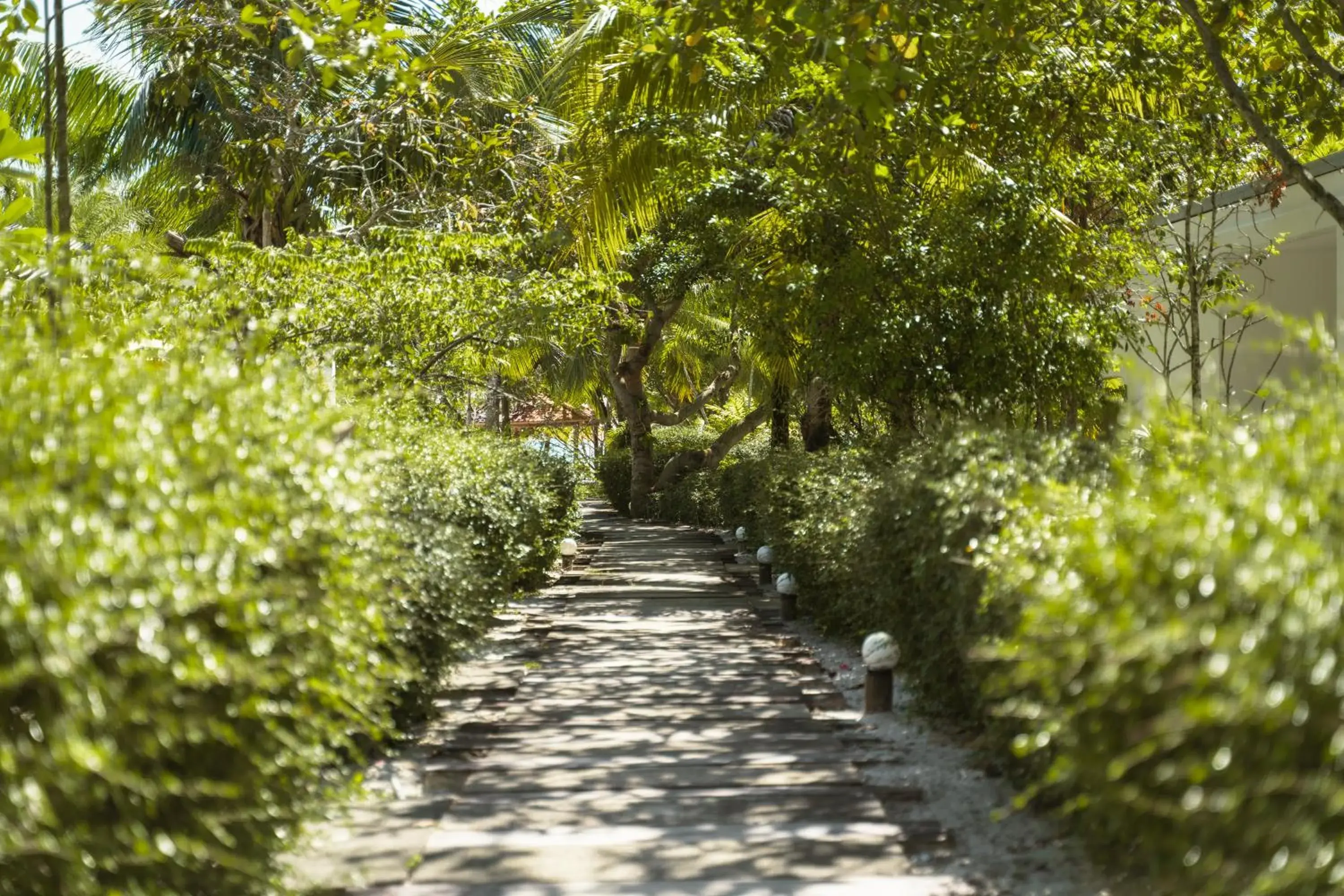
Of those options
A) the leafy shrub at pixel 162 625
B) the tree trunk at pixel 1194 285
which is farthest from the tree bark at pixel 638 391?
the leafy shrub at pixel 162 625

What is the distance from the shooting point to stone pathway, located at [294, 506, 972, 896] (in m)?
4.30

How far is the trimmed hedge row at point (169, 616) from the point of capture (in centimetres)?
264

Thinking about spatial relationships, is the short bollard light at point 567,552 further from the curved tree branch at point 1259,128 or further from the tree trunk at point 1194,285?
the curved tree branch at point 1259,128

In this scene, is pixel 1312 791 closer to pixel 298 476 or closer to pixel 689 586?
pixel 298 476

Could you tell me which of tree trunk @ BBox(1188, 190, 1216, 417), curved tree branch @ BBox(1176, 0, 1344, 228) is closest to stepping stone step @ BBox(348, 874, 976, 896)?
curved tree branch @ BBox(1176, 0, 1344, 228)

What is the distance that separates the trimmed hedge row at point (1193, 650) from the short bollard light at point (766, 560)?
8213mm

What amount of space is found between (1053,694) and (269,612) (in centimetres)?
192

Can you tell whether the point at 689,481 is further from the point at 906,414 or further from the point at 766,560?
the point at 906,414

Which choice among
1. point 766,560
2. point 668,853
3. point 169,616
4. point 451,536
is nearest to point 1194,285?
point 766,560

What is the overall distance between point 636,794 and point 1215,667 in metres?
3.28

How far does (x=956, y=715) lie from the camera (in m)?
6.14

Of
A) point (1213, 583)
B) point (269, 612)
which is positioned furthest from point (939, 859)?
point (269, 612)

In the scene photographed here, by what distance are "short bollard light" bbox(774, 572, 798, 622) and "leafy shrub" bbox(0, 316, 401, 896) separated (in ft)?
22.7

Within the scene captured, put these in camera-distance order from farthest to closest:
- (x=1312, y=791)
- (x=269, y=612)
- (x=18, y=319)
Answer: (x=18, y=319) < (x=269, y=612) < (x=1312, y=791)
